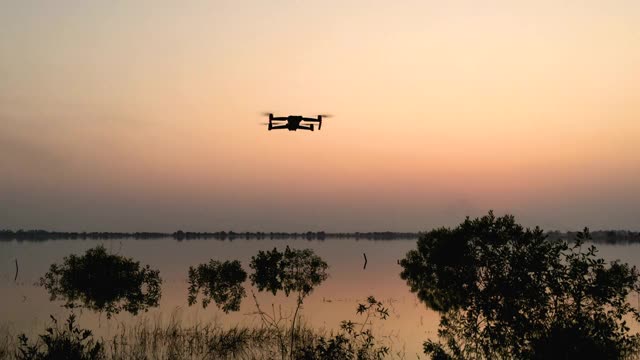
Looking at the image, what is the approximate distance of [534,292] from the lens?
18000 millimetres

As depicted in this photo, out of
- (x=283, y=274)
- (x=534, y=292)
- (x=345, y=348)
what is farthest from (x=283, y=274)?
(x=534, y=292)

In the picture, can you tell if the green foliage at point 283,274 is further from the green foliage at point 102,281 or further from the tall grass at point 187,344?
the tall grass at point 187,344

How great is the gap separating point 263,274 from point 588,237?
7544 centimetres

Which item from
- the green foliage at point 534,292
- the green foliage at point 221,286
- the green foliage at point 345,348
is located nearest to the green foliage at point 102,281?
the green foliage at point 221,286

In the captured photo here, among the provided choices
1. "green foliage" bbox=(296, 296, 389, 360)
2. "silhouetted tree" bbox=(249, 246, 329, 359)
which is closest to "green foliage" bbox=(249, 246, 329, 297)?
"silhouetted tree" bbox=(249, 246, 329, 359)

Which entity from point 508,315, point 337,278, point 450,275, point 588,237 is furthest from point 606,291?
point 337,278

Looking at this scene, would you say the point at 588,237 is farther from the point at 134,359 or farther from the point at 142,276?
the point at 142,276

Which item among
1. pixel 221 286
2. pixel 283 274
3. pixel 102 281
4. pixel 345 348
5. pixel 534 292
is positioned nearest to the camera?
pixel 534 292

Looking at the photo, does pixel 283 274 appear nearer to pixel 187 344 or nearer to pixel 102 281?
pixel 102 281

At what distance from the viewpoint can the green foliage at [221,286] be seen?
61125mm

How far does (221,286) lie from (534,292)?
203ft

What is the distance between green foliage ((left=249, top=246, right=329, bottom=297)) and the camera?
8062 cm

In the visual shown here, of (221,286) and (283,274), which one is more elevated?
(283,274)

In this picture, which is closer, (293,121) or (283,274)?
(293,121)
